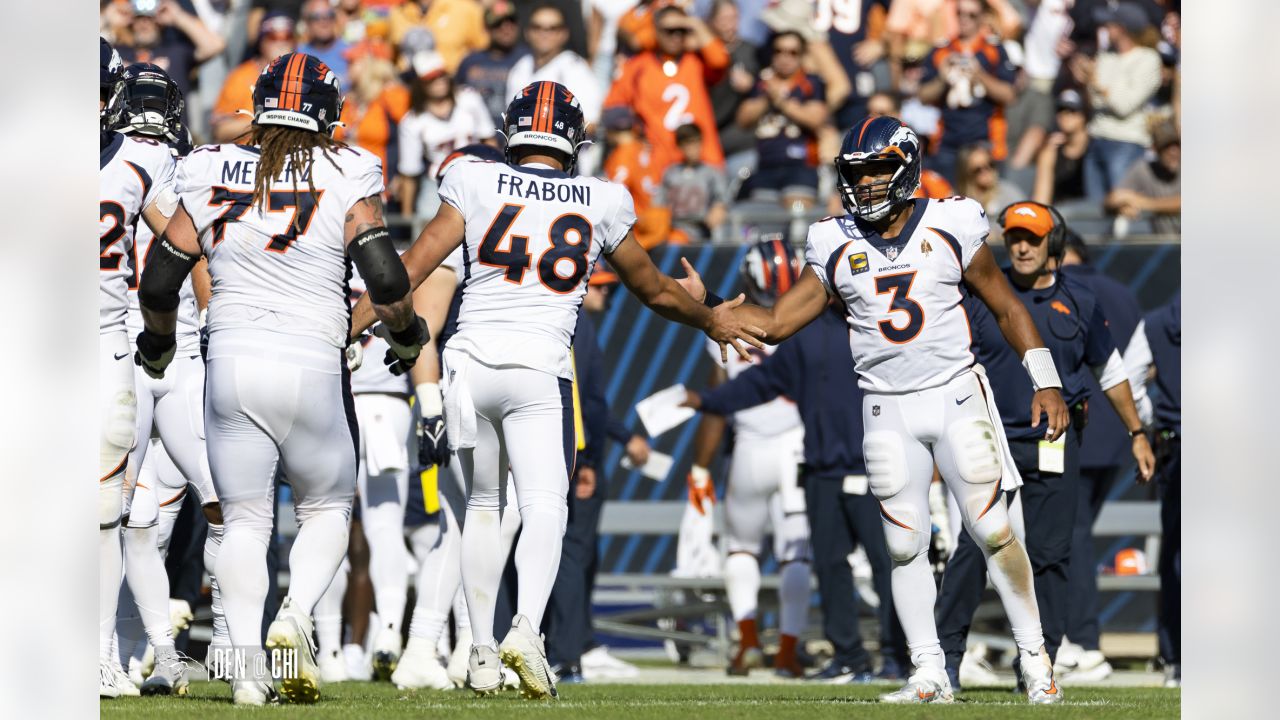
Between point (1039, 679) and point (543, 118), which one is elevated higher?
point (543, 118)

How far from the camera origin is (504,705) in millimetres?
6746

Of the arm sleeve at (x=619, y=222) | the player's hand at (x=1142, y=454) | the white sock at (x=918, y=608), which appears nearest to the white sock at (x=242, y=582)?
the arm sleeve at (x=619, y=222)

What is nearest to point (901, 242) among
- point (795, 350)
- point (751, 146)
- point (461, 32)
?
point (795, 350)

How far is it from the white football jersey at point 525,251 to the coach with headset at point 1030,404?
8.94 feet

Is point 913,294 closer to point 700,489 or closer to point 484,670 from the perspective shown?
point 484,670

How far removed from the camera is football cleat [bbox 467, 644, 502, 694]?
7.49 metres

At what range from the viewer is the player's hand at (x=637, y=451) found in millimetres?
11219

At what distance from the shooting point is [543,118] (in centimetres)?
767

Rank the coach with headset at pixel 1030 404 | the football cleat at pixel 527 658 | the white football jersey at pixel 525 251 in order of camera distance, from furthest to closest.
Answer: the coach with headset at pixel 1030 404, the white football jersey at pixel 525 251, the football cleat at pixel 527 658

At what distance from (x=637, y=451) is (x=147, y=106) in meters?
4.05

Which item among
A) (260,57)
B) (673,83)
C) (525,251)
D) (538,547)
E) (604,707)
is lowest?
(604,707)

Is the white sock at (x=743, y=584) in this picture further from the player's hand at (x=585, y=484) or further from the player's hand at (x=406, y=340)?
the player's hand at (x=406, y=340)

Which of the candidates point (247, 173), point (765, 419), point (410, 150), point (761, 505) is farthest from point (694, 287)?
point (410, 150)
